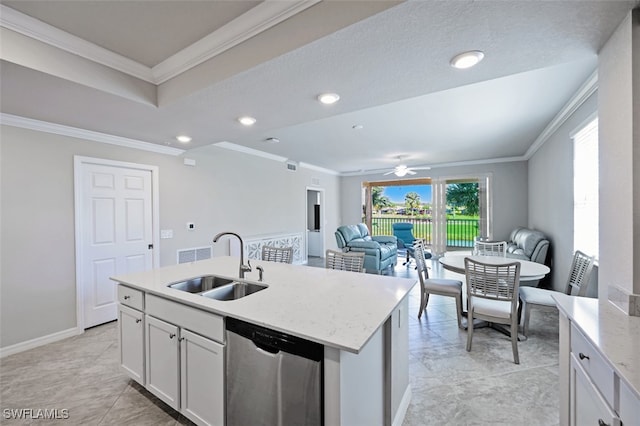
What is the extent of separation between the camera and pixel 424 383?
7.02 feet

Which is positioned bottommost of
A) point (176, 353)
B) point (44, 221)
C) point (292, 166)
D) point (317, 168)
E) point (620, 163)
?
point (176, 353)

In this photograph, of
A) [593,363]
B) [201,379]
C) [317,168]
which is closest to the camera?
[593,363]

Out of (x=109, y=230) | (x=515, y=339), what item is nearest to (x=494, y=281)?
(x=515, y=339)

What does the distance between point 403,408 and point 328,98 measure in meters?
2.38

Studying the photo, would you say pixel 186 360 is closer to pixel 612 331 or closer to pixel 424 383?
pixel 424 383

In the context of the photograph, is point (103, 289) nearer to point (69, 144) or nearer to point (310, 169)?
point (69, 144)

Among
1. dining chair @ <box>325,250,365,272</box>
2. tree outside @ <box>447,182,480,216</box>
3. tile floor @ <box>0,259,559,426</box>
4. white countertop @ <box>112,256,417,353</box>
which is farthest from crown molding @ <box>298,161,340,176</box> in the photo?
tile floor @ <box>0,259,559,426</box>

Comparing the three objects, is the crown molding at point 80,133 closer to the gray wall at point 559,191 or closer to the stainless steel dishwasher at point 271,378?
the stainless steel dishwasher at point 271,378

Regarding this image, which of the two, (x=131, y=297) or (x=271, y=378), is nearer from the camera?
(x=271, y=378)

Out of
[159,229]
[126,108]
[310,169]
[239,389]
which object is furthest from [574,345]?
[310,169]

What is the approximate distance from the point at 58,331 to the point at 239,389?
2979 millimetres

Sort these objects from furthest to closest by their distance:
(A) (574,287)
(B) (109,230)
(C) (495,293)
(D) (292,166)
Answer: (D) (292,166)
(B) (109,230)
(A) (574,287)
(C) (495,293)

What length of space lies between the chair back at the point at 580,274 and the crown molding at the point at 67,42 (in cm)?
430

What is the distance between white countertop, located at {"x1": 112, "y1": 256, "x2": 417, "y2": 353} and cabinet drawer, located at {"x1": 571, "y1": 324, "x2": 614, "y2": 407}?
0.80 meters
